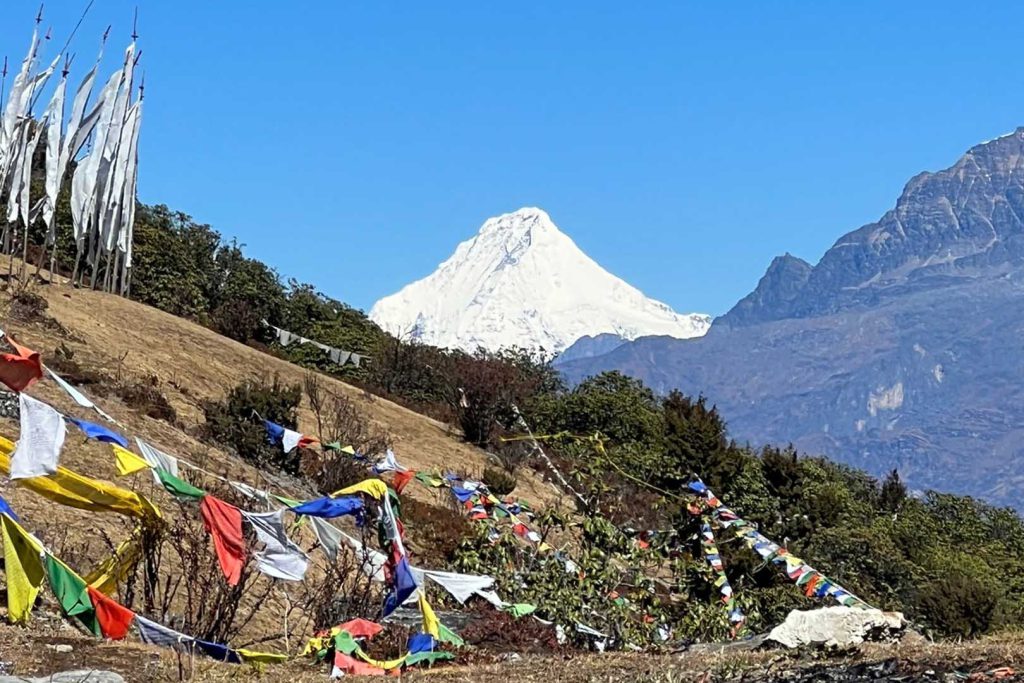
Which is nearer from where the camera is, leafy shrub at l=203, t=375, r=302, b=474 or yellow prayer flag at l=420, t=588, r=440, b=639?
yellow prayer flag at l=420, t=588, r=440, b=639

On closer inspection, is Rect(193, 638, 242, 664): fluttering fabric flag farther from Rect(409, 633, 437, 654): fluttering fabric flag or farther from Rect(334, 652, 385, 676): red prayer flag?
Rect(409, 633, 437, 654): fluttering fabric flag

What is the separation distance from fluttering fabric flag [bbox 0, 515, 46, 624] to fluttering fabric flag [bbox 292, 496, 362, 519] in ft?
6.30

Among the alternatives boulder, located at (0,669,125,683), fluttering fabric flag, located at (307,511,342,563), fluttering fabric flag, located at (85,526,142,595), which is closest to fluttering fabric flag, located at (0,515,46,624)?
fluttering fabric flag, located at (85,526,142,595)

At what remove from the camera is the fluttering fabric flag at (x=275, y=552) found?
10680 mm

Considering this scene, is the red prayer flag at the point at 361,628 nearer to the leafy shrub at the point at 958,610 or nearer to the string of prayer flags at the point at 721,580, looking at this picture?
the string of prayer flags at the point at 721,580

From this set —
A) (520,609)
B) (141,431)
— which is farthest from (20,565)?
(141,431)

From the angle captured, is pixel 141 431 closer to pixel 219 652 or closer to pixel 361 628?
pixel 361 628

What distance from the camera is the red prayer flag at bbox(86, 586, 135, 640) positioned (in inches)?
417

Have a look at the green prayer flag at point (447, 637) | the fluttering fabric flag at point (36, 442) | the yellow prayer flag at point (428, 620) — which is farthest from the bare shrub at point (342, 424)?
the fluttering fabric flag at point (36, 442)

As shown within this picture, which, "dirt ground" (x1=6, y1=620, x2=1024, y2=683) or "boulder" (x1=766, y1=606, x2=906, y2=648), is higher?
"boulder" (x1=766, y1=606, x2=906, y2=648)

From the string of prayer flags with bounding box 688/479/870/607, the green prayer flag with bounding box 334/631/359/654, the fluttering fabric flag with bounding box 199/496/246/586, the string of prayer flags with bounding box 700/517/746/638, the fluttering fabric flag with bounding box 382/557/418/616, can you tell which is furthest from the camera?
the string of prayer flags with bounding box 688/479/870/607

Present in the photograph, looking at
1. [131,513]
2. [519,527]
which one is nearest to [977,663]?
[131,513]

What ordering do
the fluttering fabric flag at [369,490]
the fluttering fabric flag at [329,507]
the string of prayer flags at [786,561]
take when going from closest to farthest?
the fluttering fabric flag at [329,507] < the fluttering fabric flag at [369,490] < the string of prayer flags at [786,561]

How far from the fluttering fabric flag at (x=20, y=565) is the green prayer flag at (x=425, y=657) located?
2.82 metres
